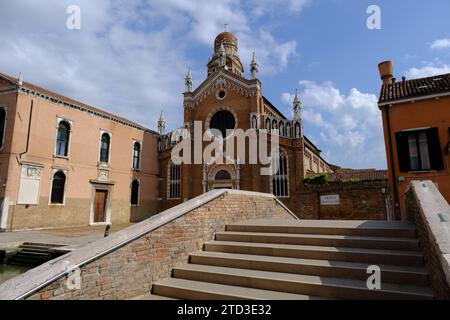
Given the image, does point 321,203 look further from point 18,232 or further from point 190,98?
point 18,232

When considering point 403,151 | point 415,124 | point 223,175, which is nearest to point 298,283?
point 403,151

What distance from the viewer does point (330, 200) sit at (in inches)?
631

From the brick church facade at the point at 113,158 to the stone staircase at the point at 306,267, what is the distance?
1326 cm

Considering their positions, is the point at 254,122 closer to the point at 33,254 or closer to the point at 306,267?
the point at 33,254

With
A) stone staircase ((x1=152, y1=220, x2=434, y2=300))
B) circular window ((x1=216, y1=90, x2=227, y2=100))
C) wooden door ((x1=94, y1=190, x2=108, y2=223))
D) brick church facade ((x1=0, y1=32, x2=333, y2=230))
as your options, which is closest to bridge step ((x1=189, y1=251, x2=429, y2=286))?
stone staircase ((x1=152, y1=220, x2=434, y2=300))

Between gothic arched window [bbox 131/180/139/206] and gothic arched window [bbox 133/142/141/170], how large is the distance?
1255 millimetres

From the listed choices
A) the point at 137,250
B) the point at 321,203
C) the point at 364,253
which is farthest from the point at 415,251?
the point at 321,203

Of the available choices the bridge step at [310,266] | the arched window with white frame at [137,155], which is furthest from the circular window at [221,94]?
the bridge step at [310,266]

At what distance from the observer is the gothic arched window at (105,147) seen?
20.1 meters

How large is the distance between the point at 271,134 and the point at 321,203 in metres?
6.09

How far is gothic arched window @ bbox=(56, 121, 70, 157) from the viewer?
17359 mm

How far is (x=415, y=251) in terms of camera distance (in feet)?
14.1

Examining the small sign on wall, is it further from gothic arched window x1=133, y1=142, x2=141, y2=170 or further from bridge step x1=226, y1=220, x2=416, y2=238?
gothic arched window x1=133, y1=142, x2=141, y2=170

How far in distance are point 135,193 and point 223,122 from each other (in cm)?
921
